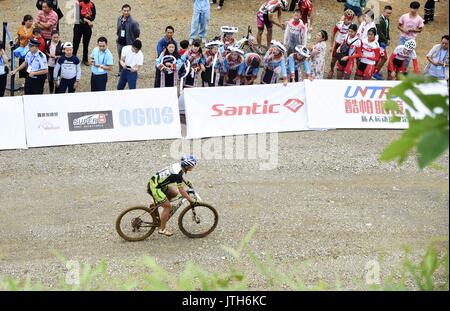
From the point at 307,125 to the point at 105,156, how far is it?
4.83 meters

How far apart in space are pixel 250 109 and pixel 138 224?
195 inches

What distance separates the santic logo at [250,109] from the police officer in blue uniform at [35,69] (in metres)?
4.19

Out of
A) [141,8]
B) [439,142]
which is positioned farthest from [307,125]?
[439,142]

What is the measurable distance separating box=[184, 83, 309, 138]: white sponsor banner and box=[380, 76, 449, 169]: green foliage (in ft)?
41.3

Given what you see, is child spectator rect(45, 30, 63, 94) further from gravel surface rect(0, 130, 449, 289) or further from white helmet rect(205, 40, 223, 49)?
white helmet rect(205, 40, 223, 49)

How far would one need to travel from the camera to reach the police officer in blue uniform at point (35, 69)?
1703cm

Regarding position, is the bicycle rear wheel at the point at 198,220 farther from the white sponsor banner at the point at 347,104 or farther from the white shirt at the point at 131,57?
the white shirt at the point at 131,57

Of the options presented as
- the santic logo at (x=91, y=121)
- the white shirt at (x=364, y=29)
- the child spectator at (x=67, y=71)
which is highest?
the white shirt at (x=364, y=29)

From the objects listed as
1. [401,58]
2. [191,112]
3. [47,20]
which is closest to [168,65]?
[191,112]

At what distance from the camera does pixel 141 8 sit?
2423 centimetres

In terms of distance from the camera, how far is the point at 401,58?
18922mm

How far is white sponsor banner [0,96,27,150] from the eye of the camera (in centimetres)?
1575

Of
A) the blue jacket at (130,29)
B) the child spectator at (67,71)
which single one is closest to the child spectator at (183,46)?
the blue jacket at (130,29)

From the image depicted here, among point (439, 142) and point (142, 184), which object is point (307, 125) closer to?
point (142, 184)
